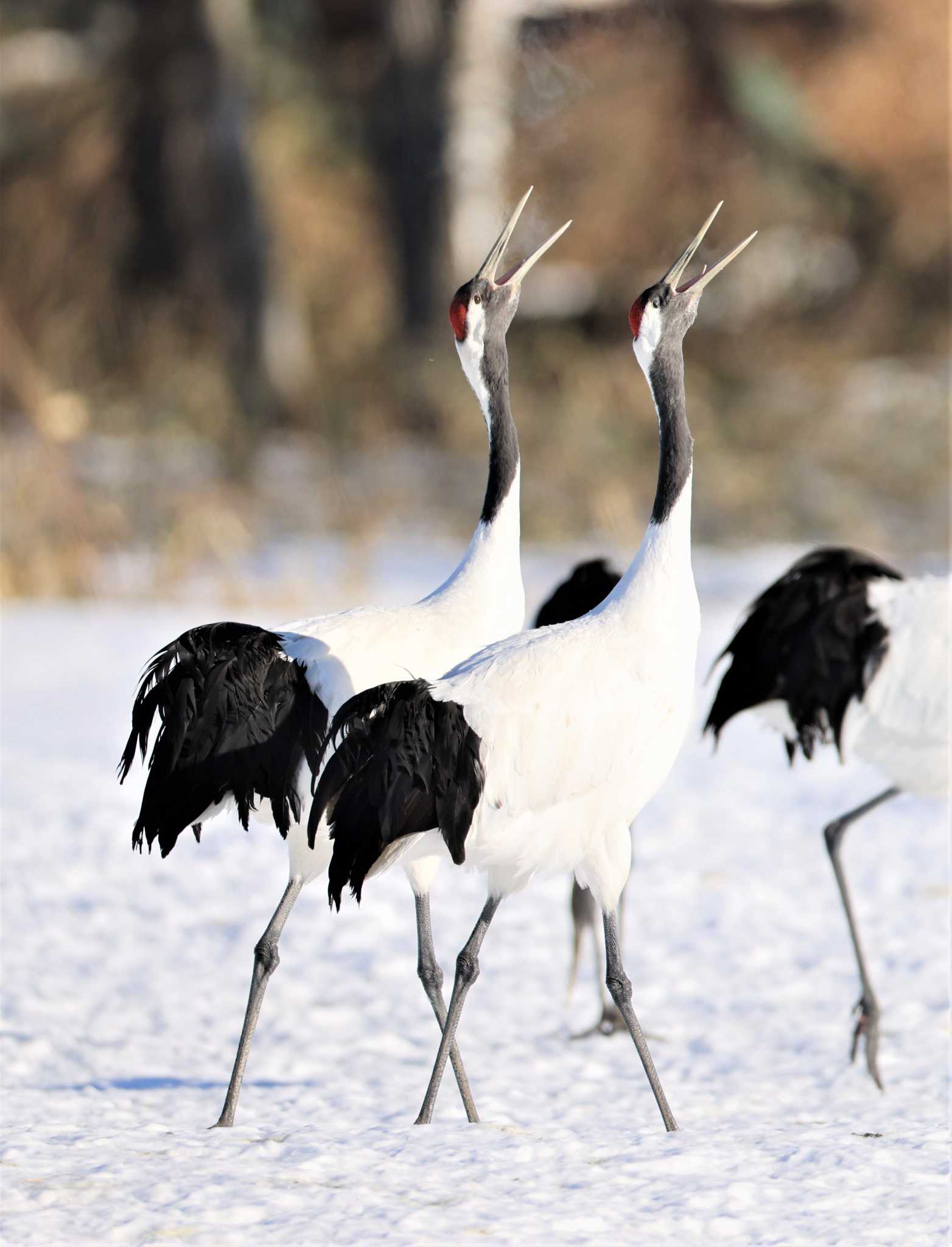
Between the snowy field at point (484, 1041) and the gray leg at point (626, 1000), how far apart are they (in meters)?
0.10

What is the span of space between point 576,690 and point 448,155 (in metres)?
12.7

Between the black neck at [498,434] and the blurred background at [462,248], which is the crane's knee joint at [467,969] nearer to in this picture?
the black neck at [498,434]

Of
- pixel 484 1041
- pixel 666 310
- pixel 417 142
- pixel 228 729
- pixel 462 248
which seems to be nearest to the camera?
pixel 228 729

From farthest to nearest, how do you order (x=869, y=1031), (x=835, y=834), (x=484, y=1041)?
(x=835, y=834)
(x=484, y=1041)
(x=869, y=1031)

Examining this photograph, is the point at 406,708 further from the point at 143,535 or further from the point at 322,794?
the point at 143,535

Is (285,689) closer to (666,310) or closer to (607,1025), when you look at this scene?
(666,310)

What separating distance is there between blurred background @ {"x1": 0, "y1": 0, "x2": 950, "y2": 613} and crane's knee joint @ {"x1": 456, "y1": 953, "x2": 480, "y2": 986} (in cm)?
887

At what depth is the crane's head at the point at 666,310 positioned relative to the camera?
3752mm

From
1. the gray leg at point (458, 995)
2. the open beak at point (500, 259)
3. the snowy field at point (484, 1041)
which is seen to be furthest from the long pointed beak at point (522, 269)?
the snowy field at point (484, 1041)

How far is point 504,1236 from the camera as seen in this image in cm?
292

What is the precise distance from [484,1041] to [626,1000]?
983 mm

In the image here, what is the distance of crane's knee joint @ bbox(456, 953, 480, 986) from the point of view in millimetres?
3783

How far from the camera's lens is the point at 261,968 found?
152 inches

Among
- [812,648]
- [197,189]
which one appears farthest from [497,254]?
[197,189]
